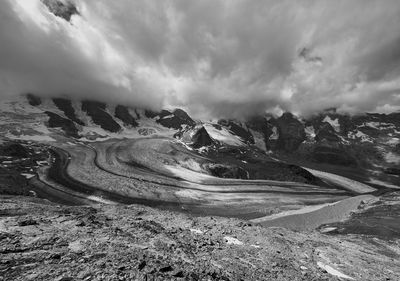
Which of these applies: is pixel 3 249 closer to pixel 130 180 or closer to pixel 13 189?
pixel 13 189

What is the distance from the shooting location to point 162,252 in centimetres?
1521

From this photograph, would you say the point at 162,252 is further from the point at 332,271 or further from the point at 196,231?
the point at 332,271

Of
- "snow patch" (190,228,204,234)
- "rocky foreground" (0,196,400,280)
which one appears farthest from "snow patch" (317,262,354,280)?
"snow patch" (190,228,204,234)

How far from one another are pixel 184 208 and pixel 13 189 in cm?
4538

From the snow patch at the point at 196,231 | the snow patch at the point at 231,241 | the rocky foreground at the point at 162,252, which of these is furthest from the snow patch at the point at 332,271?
the snow patch at the point at 196,231

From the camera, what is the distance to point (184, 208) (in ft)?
273

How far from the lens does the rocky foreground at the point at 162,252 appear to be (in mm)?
11891

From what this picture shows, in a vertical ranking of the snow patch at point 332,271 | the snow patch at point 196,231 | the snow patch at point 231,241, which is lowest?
the snow patch at point 332,271

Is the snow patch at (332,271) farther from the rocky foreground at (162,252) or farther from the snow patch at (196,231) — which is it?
the snow patch at (196,231)

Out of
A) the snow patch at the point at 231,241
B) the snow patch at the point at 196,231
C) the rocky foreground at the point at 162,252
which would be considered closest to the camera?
the rocky foreground at the point at 162,252

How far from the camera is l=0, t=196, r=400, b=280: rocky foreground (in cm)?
1189

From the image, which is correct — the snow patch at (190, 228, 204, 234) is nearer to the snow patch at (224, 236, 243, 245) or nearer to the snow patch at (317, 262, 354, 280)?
the snow patch at (224, 236, 243, 245)

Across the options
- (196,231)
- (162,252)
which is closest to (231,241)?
(196,231)

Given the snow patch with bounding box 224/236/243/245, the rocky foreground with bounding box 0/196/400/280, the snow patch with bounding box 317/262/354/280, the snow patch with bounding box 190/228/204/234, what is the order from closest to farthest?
the rocky foreground with bounding box 0/196/400/280
the snow patch with bounding box 317/262/354/280
the snow patch with bounding box 224/236/243/245
the snow patch with bounding box 190/228/204/234
